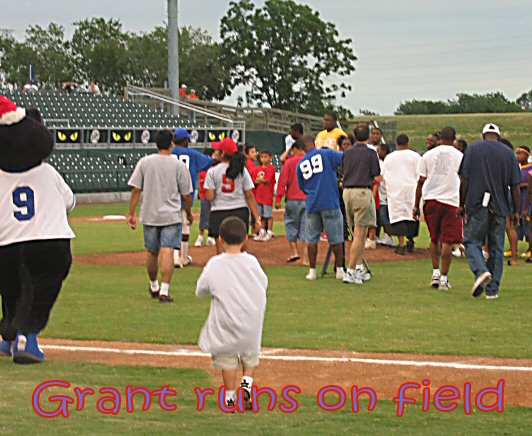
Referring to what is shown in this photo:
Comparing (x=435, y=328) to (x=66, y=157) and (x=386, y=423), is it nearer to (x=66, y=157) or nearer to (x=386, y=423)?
(x=386, y=423)

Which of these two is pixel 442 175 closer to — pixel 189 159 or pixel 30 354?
pixel 189 159

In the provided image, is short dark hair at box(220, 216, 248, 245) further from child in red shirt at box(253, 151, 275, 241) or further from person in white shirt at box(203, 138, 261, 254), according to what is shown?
child in red shirt at box(253, 151, 275, 241)

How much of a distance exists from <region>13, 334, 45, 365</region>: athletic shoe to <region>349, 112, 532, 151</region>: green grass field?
60742 millimetres

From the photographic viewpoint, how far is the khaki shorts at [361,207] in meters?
16.0

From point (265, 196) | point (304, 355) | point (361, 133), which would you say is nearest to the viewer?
point (304, 355)

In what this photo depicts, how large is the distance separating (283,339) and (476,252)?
371 cm

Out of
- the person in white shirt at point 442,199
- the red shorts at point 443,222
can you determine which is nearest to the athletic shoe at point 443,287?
the person in white shirt at point 442,199

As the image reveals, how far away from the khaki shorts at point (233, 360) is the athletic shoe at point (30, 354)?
2533 millimetres

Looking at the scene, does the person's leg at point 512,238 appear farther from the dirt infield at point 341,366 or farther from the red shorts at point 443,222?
the dirt infield at point 341,366

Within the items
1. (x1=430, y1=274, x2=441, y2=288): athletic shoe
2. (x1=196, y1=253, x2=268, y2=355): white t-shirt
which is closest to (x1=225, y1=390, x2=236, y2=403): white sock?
(x1=196, y1=253, x2=268, y2=355): white t-shirt

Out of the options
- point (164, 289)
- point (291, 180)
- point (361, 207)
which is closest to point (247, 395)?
point (164, 289)

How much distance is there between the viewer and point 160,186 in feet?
46.0

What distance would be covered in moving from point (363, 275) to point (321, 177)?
62.5 inches

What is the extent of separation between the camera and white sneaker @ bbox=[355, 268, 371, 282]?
1620 cm
